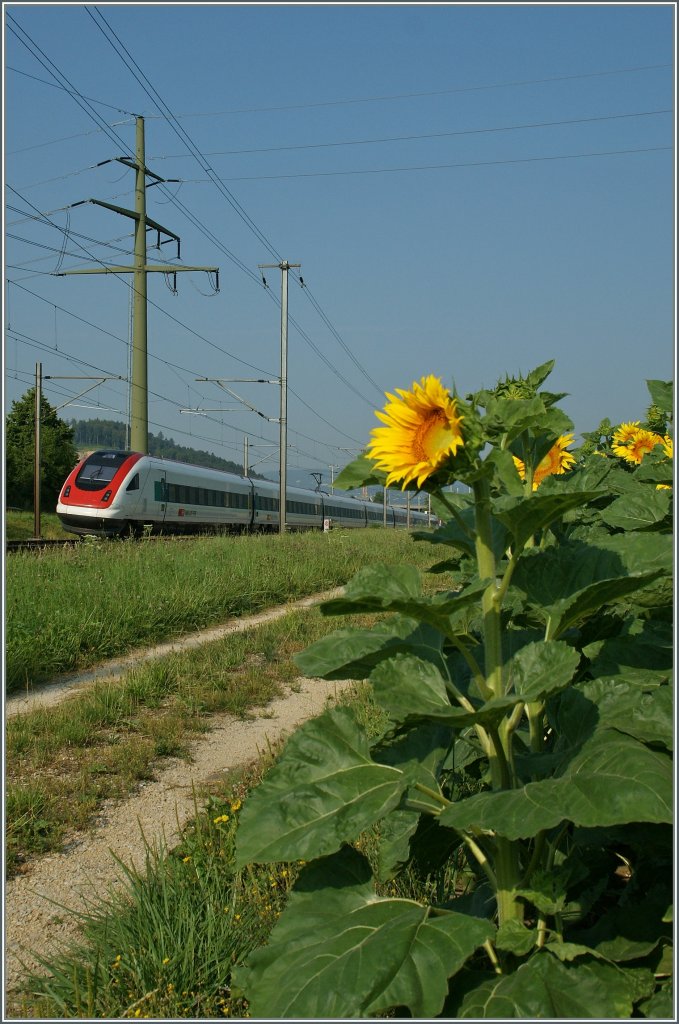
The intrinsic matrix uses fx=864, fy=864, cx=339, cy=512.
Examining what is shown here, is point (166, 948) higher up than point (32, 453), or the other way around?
point (32, 453)

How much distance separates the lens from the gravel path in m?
3.04

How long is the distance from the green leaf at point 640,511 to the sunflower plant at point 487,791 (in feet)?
1.48

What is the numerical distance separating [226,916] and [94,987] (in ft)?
1.32

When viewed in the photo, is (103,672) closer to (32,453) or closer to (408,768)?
(408,768)

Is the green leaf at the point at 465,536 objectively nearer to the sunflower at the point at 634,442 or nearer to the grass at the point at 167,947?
the grass at the point at 167,947

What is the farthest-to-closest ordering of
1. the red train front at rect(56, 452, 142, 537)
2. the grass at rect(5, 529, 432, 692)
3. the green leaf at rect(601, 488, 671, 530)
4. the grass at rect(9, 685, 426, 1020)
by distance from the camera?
1. the red train front at rect(56, 452, 142, 537)
2. the grass at rect(5, 529, 432, 692)
3. the green leaf at rect(601, 488, 671, 530)
4. the grass at rect(9, 685, 426, 1020)

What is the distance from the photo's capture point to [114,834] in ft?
12.9

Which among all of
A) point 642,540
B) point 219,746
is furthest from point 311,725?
point 219,746

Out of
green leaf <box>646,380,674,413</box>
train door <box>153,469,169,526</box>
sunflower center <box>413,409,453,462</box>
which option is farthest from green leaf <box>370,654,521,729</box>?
train door <box>153,469,169,526</box>

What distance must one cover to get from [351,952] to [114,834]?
2.66 metres

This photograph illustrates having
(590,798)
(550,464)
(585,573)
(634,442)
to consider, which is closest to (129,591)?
(634,442)

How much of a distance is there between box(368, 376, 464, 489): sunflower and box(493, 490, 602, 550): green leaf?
6.6 inches

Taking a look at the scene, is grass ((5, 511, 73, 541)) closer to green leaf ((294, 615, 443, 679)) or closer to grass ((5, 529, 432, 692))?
grass ((5, 529, 432, 692))

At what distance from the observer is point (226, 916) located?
8.46 feet
